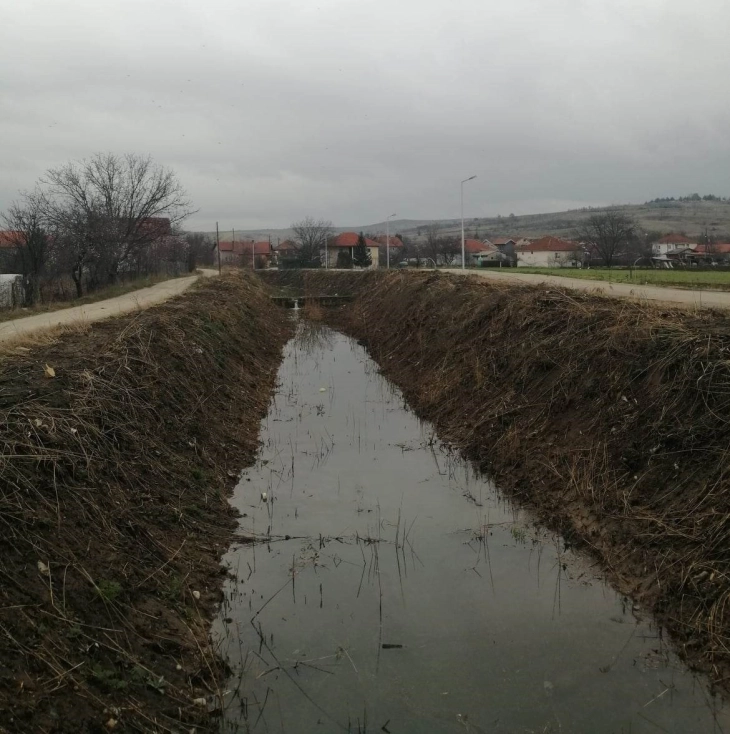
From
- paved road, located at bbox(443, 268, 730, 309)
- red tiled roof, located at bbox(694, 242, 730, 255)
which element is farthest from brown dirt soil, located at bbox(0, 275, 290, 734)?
red tiled roof, located at bbox(694, 242, 730, 255)

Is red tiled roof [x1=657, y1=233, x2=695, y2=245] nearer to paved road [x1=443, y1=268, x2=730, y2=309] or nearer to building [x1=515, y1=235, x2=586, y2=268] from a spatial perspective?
building [x1=515, y1=235, x2=586, y2=268]

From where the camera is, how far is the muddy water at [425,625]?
5.38m

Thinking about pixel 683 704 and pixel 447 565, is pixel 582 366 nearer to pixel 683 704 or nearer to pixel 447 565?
pixel 447 565

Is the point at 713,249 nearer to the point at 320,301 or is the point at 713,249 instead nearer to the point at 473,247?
the point at 473,247

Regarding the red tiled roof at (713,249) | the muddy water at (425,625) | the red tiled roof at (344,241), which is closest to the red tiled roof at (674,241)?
the red tiled roof at (713,249)

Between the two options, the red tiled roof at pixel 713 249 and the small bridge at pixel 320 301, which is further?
the red tiled roof at pixel 713 249

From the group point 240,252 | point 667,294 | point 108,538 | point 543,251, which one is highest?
point 240,252

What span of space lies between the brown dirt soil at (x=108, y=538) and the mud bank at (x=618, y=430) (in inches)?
164

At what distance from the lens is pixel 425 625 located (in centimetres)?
661

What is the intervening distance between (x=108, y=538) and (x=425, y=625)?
10.3 feet

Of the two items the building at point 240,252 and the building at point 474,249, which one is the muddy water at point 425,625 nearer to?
the building at point 240,252

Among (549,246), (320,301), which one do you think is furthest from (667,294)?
(549,246)

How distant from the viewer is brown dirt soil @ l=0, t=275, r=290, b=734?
4.90m

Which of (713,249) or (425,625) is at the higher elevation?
(713,249)
